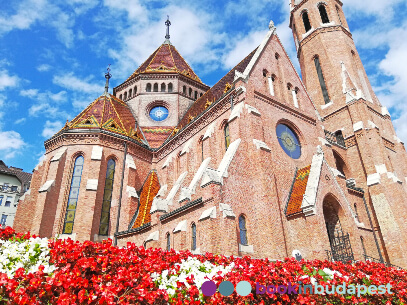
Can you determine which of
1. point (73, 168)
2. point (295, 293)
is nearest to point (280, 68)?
point (73, 168)

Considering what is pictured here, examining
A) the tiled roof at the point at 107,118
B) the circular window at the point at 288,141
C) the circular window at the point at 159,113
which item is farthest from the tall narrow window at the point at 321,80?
the tiled roof at the point at 107,118

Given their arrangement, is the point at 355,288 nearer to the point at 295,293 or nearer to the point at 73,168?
the point at 295,293

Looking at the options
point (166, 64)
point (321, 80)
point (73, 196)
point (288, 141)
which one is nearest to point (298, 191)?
point (288, 141)

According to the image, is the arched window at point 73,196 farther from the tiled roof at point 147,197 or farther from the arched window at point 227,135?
the arched window at point 227,135

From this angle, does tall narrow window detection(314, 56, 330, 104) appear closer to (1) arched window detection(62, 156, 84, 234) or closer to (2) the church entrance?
(2) the church entrance

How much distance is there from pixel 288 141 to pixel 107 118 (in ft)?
48.2

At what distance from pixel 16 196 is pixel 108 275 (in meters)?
49.6

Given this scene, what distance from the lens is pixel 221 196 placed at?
14281mm

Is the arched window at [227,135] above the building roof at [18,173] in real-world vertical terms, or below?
below

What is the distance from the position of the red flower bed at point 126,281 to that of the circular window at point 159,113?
77.4 feet

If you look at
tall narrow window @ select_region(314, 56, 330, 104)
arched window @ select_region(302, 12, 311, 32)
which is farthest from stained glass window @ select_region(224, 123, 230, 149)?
arched window @ select_region(302, 12, 311, 32)

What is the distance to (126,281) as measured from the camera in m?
5.76

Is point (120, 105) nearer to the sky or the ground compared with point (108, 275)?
nearer to the sky

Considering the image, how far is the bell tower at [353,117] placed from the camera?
71.1ft
